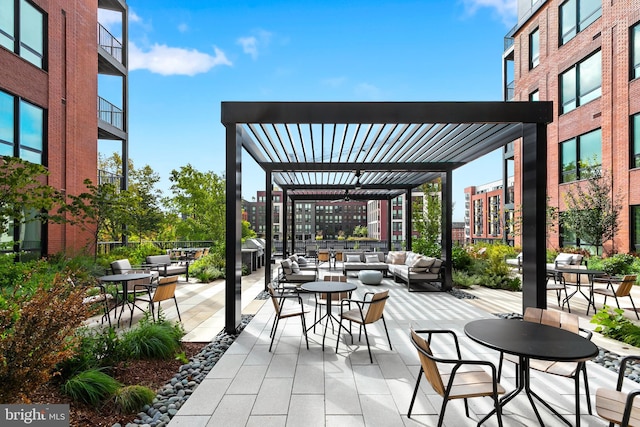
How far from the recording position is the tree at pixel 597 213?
481 inches

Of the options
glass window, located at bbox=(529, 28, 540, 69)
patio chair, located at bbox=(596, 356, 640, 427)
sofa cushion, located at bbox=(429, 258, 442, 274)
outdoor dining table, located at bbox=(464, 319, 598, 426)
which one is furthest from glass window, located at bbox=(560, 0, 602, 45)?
patio chair, located at bbox=(596, 356, 640, 427)

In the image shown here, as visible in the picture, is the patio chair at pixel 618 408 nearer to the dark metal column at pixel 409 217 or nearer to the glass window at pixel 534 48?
the dark metal column at pixel 409 217

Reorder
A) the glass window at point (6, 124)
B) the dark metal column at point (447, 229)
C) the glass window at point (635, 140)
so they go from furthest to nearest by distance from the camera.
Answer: the glass window at point (635, 140), the dark metal column at point (447, 229), the glass window at point (6, 124)

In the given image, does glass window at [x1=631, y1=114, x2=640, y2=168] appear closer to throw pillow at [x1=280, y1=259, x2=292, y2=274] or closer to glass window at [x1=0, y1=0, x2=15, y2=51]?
throw pillow at [x1=280, y1=259, x2=292, y2=274]

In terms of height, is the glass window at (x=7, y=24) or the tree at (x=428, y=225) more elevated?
the glass window at (x=7, y=24)

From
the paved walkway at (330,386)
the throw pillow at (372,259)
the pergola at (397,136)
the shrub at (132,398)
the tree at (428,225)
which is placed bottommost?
the paved walkway at (330,386)

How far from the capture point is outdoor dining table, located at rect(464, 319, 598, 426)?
2.45m

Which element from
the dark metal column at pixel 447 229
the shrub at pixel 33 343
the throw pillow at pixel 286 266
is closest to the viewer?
the shrub at pixel 33 343

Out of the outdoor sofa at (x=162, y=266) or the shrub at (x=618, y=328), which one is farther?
the outdoor sofa at (x=162, y=266)

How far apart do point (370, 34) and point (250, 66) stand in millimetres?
7137

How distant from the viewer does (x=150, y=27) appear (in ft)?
53.9

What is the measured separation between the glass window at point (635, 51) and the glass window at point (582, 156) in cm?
231

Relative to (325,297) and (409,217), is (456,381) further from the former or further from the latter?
(409,217)

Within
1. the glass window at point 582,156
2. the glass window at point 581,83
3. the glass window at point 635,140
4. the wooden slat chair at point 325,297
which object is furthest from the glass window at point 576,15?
the wooden slat chair at point 325,297
